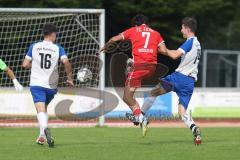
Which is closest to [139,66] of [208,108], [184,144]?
[184,144]

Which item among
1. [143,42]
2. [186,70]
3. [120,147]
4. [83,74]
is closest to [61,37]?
[83,74]

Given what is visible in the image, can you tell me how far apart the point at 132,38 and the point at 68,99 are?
982 centimetres

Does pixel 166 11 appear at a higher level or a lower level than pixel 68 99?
higher

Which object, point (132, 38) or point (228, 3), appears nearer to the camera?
point (132, 38)

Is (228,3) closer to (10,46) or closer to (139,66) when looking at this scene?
(10,46)

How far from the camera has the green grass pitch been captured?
11672 mm

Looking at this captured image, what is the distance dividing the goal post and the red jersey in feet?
21.4

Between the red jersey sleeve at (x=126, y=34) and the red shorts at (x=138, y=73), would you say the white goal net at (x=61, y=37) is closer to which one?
the red shorts at (x=138, y=73)

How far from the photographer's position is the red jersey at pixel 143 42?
14922mm

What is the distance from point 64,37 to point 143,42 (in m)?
10.1

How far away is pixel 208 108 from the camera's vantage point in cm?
2856

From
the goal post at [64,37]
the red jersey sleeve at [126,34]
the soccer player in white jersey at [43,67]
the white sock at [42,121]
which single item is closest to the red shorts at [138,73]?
the red jersey sleeve at [126,34]

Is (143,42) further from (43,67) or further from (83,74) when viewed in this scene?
(83,74)

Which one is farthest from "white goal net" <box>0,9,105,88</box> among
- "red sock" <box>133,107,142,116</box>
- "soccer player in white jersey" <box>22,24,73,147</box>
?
"soccer player in white jersey" <box>22,24,73,147</box>
